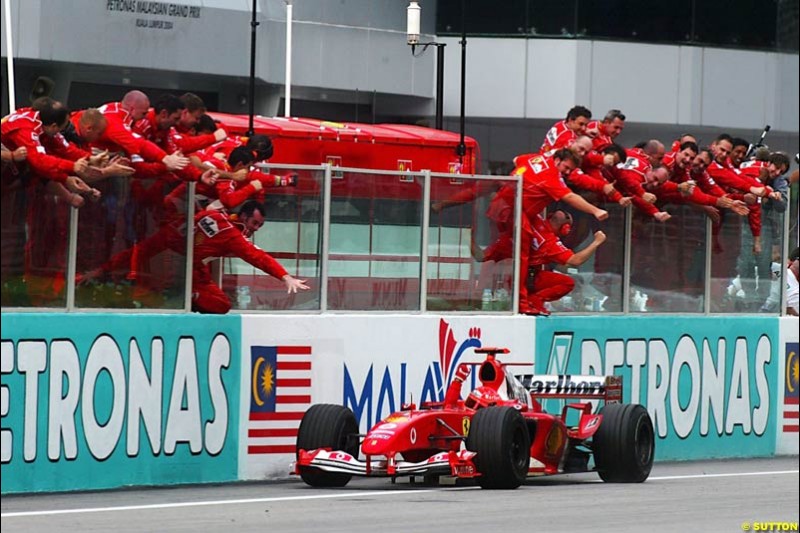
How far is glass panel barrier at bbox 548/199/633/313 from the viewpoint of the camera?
18.3 m

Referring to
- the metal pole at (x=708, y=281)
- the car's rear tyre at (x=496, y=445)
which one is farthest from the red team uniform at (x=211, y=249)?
the metal pole at (x=708, y=281)

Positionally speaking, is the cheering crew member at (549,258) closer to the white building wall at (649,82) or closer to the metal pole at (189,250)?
the metal pole at (189,250)

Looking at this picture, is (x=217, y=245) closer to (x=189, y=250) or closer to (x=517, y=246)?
(x=189, y=250)

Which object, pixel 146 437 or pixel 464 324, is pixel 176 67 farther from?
pixel 146 437

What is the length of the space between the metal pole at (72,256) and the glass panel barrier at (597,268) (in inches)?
215

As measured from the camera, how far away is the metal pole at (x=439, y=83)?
75.8 ft

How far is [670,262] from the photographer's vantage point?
19.4 metres

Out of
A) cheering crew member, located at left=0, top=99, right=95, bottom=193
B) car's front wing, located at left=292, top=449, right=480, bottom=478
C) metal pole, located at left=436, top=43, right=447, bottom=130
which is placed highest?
metal pole, located at left=436, top=43, right=447, bottom=130

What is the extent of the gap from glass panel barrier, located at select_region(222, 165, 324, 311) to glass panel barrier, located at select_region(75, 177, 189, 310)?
0.66m

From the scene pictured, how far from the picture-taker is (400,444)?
14242mm

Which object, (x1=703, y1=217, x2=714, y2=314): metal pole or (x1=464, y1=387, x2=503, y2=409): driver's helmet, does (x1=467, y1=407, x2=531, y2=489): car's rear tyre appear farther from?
(x1=703, y1=217, x2=714, y2=314): metal pole

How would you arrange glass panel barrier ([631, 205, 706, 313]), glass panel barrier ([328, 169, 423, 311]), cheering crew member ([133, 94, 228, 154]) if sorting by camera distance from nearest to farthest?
cheering crew member ([133, 94, 228, 154])
glass panel barrier ([328, 169, 423, 311])
glass panel barrier ([631, 205, 706, 313])

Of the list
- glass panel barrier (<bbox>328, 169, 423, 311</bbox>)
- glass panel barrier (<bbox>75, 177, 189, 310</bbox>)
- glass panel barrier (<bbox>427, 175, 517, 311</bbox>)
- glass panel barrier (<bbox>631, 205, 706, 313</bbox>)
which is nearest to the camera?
glass panel barrier (<bbox>75, 177, 189, 310</bbox>)

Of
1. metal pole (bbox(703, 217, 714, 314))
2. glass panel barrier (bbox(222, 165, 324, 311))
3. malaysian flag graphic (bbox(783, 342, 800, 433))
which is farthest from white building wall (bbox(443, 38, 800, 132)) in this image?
glass panel barrier (bbox(222, 165, 324, 311))
